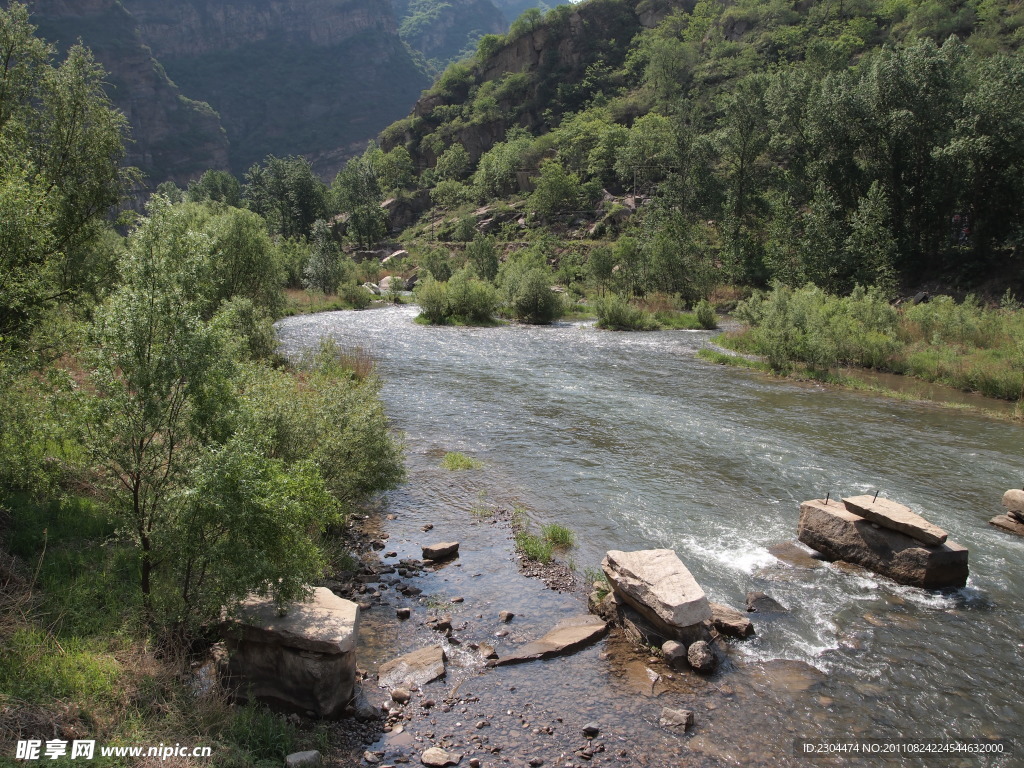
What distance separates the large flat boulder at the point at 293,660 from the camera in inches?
298

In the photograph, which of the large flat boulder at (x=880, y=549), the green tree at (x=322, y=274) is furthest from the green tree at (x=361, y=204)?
the large flat boulder at (x=880, y=549)

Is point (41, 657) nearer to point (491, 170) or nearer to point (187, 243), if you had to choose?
point (187, 243)

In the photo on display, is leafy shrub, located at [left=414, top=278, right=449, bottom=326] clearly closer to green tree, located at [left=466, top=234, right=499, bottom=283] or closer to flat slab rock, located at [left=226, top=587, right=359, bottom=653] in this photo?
green tree, located at [left=466, top=234, right=499, bottom=283]

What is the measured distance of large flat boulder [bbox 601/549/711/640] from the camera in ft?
29.9

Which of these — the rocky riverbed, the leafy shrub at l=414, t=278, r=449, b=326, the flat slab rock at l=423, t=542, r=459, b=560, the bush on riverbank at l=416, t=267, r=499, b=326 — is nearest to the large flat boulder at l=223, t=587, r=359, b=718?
the rocky riverbed

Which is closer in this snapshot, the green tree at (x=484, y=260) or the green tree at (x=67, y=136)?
the green tree at (x=67, y=136)

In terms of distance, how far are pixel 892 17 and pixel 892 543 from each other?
5467 inches

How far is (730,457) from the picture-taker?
1839 cm

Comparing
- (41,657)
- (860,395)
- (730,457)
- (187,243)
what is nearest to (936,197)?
(860,395)

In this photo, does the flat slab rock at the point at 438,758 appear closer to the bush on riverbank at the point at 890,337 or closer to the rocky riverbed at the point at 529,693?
the rocky riverbed at the point at 529,693

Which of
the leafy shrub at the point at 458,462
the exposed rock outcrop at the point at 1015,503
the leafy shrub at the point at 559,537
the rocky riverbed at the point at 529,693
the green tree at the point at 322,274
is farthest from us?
the green tree at the point at 322,274

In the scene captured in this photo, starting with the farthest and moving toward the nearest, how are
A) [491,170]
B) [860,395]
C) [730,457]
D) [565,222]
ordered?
[491,170], [565,222], [860,395], [730,457]

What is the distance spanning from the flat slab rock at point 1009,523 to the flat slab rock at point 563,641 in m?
→ 10.3

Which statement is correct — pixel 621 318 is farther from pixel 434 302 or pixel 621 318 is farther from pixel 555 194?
pixel 555 194
